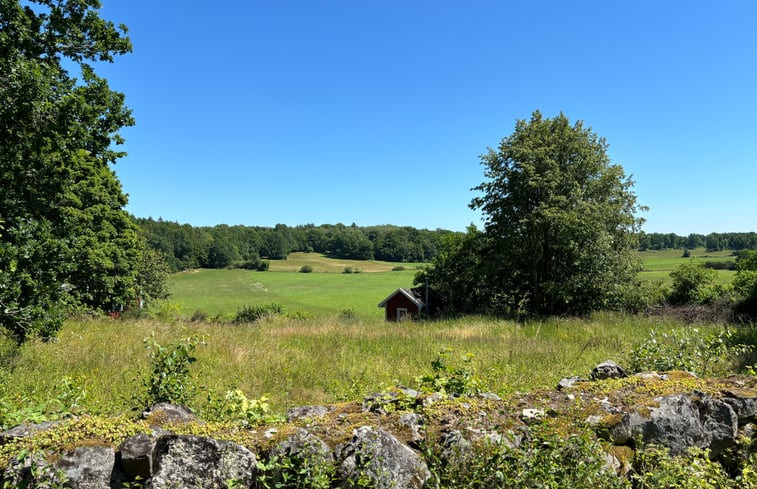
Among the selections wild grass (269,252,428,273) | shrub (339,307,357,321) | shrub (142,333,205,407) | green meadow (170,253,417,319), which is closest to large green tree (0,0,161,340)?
shrub (142,333,205,407)

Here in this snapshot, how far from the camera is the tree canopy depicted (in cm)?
1764

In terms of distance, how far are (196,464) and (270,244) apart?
4580 inches

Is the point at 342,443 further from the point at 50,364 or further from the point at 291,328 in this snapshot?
the point at 291,328

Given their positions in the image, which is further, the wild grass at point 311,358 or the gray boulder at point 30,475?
the wild grass at point 311,358

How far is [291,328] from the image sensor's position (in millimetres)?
12781

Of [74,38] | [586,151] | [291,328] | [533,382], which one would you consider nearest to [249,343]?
[291,328]

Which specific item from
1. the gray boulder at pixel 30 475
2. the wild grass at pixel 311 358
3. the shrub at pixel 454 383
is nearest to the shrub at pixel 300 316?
the wild grass at pixel 311 358

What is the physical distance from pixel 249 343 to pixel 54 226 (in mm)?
4699

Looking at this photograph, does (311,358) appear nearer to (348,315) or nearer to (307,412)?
(307,412)

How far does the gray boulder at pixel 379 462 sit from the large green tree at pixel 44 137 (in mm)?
6227

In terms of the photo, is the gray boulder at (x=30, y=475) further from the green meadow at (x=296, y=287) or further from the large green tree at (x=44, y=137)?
the green meadow at (x=296, y=287)

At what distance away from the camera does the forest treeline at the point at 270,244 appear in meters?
93.1

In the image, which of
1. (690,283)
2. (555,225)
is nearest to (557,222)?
(555,225)

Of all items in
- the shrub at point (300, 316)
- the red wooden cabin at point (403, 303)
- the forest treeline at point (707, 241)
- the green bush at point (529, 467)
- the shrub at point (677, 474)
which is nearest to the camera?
the green bush at point (529, 467)
